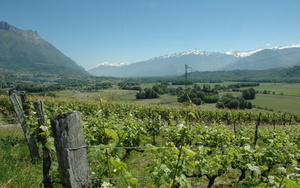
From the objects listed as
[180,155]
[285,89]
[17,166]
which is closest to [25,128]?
[17,166]

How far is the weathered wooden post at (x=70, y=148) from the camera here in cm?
180

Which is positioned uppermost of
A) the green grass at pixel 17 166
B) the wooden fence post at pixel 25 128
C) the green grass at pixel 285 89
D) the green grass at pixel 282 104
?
the wooden fence post at pixel 25 128

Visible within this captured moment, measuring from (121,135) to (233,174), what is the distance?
4640 mm

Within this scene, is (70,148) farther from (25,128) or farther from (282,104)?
(282,104)

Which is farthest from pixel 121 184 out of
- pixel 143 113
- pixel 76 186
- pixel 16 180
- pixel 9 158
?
pixel 143 113

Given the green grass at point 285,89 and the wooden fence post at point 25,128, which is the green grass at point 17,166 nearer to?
the wooden fence post at point 25,128

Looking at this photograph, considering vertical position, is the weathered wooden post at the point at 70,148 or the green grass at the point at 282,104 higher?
the weathered wooden post at the point at 70,148

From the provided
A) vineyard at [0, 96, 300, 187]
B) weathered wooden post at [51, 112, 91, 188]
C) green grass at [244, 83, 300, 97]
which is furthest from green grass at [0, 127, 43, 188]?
green grass at [244, 83, 300, 97]

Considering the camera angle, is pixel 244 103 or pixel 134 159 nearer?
pixel 134 159

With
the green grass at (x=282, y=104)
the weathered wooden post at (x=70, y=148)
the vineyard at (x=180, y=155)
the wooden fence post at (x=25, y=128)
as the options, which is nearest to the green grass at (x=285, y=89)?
the green grass at (x=282, y=104)

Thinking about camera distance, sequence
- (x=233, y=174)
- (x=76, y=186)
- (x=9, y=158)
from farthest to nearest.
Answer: (x=233, y=174) → (x=9, y=158) → (x=76, y=186)

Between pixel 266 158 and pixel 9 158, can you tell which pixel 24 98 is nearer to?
pixel 9 158

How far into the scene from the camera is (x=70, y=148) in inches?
71.5

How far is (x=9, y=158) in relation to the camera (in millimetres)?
5379
